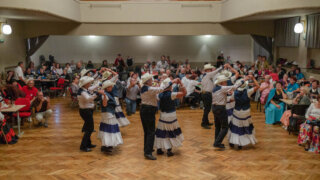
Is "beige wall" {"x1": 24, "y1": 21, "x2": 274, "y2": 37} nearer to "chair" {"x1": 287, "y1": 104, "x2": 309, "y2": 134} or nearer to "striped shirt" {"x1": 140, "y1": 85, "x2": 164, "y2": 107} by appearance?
"chair" {"x1": 287, "y1": 104, "x2": 309, "y2": 134}

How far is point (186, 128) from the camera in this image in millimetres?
8062

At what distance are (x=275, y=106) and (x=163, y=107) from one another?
405 cm

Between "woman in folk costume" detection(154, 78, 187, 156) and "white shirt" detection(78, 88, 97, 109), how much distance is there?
4.36 ft

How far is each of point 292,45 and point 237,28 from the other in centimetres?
263

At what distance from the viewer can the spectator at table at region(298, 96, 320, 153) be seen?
6.28m

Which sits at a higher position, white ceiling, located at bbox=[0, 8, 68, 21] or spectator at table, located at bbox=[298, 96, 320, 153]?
white ceiling, located at bbox=[0, 8, 68, 21]

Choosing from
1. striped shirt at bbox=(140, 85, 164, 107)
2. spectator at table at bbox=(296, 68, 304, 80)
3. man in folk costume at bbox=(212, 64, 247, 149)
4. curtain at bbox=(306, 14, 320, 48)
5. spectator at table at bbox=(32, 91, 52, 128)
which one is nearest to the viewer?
striped shirt at bbox=(140, 85, 164, 107)

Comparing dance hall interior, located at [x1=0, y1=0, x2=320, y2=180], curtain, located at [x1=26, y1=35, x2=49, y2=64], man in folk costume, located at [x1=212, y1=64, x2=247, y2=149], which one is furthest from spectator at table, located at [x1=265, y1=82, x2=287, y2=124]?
curtain, located at [x1=26, y1=35, x2=49, y2=64]

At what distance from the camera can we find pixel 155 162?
229 inches

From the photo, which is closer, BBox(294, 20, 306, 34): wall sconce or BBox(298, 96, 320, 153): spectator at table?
BBox(298, 96, 320, 153): spectator at table

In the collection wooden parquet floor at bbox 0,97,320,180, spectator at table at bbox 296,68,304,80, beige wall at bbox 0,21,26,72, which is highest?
beige wall at bbox 0,21,26,72

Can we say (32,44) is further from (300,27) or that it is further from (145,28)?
(300,27)

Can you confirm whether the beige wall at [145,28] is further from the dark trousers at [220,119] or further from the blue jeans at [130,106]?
the dark trousers at [220,119]

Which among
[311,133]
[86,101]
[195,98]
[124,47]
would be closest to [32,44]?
[124,47]
